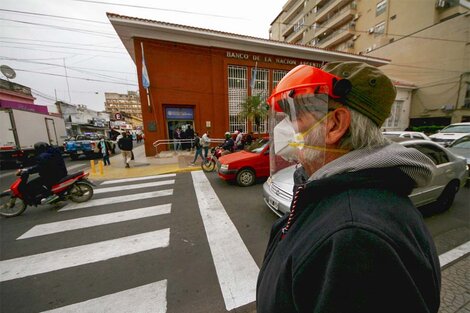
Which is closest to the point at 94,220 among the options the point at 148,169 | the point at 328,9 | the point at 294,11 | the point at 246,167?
the point at 246,167

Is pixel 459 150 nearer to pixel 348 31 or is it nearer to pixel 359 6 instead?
pixel 348 31

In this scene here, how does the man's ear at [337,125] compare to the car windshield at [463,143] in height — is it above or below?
above

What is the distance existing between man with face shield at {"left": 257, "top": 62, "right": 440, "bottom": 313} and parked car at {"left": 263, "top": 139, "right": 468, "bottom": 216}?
8.66 ft

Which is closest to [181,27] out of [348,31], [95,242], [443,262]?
[95,242]

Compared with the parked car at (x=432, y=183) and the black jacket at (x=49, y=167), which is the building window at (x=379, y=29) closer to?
the parked car at (x=432, y=183)

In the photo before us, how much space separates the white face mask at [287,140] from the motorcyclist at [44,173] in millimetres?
5952

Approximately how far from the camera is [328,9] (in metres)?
27.8

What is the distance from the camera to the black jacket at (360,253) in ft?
1.82

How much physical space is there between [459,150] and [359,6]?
98.6 feet

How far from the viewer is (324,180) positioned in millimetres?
750

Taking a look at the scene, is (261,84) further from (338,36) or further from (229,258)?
(338,36)

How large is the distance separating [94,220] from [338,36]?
117ft

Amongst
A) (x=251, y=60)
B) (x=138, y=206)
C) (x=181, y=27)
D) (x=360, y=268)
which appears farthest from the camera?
(x=251, y=60)


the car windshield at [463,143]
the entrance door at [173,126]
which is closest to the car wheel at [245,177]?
the car windshield at [463,143]
